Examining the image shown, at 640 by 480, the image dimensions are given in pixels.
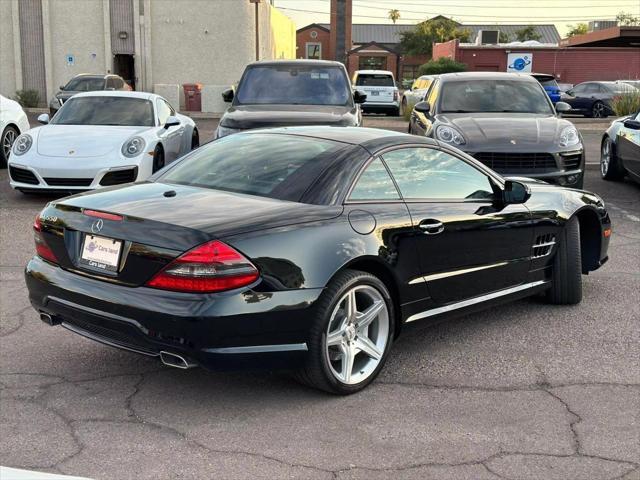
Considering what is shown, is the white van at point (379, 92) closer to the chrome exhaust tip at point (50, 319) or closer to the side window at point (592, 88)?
the side window at point (592, 88)

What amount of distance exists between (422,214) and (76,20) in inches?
1394

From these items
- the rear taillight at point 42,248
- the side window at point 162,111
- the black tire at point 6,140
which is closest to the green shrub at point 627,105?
the side window at point 162,111

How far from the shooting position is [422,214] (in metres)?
4.77

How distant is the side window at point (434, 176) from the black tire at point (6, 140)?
9822mm

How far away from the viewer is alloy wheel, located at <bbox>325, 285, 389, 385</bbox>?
4254 mm

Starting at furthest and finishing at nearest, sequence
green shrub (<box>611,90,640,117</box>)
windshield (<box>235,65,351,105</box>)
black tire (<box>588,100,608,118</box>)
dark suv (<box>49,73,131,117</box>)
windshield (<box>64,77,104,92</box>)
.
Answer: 1. black tire (<box>588,100,608,118</box>)
2. windshield (<box>64,77,104,92</box>)
3. dark suv (<box>49,73,131,117</box>)
4. green shrub (<box>611,90,640,117</box>)
5. windshield (<box>235,65,351,105</box>)

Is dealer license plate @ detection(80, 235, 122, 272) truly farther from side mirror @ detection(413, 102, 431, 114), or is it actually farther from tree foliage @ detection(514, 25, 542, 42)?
tree foliage @ detection(514, 25, 542, 42)

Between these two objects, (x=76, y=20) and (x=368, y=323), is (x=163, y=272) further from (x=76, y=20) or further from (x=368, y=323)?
(x=76, y=20)

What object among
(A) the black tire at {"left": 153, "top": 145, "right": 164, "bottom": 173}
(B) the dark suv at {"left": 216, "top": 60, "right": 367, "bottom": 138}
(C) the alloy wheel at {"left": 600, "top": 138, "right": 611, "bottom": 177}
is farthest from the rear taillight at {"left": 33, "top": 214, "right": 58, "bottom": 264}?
(C) the alloy wheel at {"left": 600, "top": 138, "right": 611, "bottom": 177}

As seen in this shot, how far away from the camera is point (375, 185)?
184 inches

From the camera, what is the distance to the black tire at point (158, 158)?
10751 mm

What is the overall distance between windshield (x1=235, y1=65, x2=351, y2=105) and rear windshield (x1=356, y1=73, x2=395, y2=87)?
59.4 ft

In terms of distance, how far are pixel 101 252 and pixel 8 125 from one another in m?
10.2

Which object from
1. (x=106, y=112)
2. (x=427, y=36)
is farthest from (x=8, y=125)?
(x=427, y=36)
